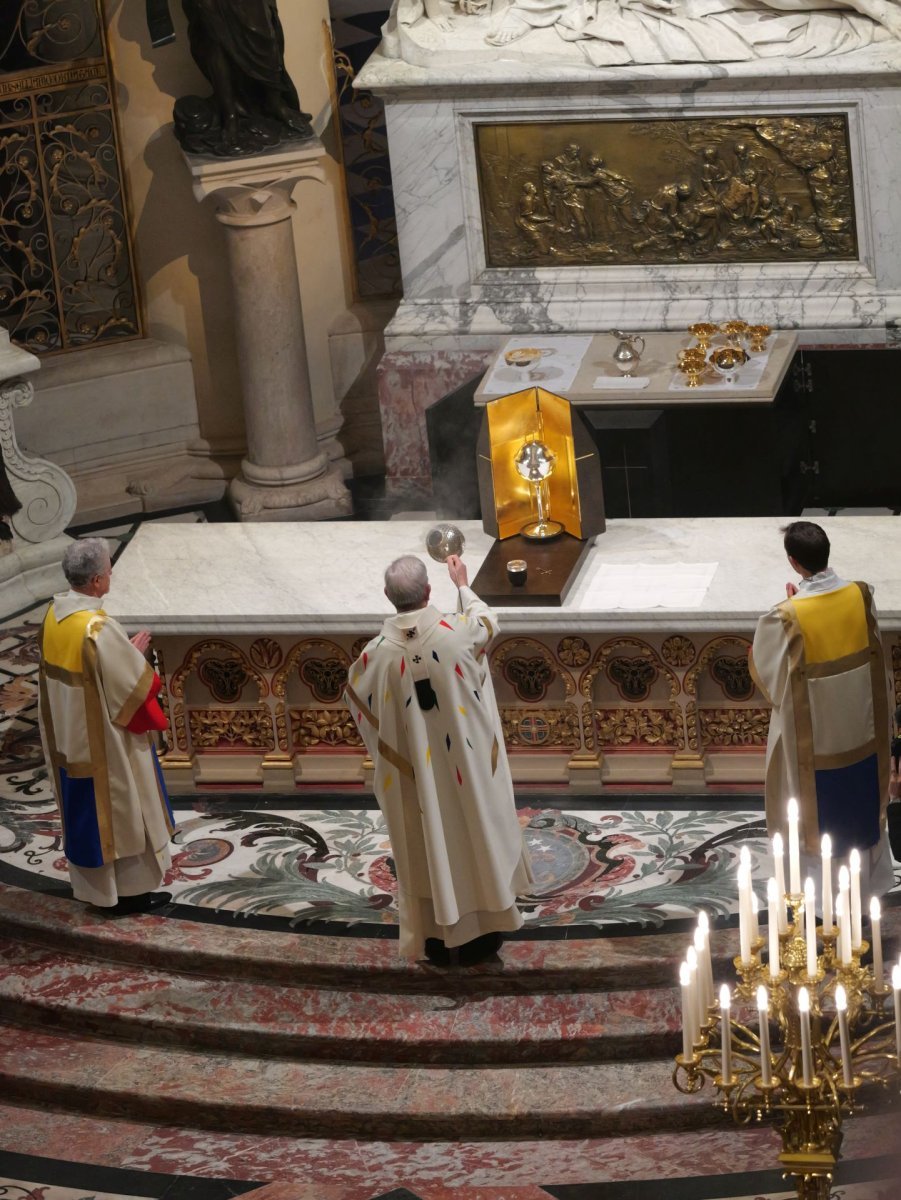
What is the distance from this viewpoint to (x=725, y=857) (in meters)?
7.50

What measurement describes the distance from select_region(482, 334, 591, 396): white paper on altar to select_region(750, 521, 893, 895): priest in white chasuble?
3414 mm

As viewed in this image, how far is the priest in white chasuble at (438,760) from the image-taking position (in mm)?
6590

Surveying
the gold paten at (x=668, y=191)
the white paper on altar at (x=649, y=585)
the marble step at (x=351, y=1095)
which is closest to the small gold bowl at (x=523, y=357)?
the gold paten at (x=668, y=191)

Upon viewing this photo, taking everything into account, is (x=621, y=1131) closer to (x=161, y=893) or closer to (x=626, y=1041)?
(x=626, y=1041)

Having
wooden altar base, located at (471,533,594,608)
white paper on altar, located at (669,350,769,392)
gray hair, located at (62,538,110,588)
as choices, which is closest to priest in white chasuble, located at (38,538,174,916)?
gray hair, located at (62,538,110,588)

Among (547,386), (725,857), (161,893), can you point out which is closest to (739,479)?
(547,386)

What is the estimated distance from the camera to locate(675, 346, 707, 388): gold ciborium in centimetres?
989

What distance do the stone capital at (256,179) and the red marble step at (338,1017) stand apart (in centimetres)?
427

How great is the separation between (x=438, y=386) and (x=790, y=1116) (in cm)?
634

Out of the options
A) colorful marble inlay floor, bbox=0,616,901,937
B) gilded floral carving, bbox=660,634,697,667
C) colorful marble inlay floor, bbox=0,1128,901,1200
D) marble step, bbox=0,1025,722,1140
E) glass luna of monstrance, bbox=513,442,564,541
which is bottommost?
colorful marble inlay floor, bbox=0,1128,901,1200

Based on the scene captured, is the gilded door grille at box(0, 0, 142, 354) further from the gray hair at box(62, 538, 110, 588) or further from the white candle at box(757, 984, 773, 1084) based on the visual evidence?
the white candle at box(757, 984, 773, 1084)

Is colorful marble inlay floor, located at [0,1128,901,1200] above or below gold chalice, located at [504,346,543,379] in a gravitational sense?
below

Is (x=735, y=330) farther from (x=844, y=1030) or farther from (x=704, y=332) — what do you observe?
(x=844, y=1030)

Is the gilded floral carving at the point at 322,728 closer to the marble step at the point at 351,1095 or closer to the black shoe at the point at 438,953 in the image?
the black shoe at the point at 438,953
